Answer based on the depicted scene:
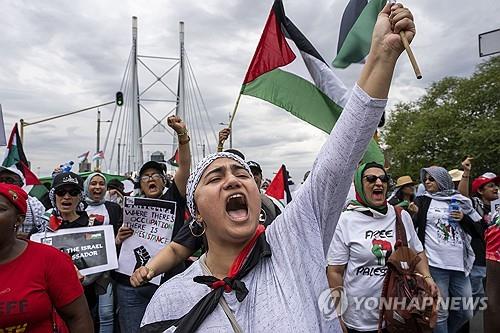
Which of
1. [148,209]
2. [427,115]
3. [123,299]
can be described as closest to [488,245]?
[148,209]

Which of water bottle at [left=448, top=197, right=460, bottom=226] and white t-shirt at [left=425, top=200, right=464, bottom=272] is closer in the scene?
white t-shirt at [left=425, top=200, right=464, bottom=272]

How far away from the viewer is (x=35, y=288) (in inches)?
90.4

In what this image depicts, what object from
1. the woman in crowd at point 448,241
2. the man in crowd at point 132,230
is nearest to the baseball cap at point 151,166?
the man in crowd at point 132,230

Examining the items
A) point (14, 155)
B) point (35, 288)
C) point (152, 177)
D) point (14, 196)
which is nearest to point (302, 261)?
point (35, 288)

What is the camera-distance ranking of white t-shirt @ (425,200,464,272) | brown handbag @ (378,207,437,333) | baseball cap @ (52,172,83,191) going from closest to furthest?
brown handbag @ (378,207,437,333), baseball cap @ (52,172,83,191), white t-shirt @ (425,200,464,272)

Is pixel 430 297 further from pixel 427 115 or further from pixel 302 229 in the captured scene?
pixel 427 115

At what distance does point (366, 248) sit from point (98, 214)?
2479mm

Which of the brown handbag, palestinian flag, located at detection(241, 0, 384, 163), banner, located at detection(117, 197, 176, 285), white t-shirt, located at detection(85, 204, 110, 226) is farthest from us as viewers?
white t-shirt, located at detection(85, 204, 110, 226)

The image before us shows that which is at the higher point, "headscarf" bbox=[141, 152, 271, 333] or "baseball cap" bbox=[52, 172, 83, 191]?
"baseball cap" bbox=[52, 172, 83, 191]

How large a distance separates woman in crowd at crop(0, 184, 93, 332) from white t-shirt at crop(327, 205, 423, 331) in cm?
177

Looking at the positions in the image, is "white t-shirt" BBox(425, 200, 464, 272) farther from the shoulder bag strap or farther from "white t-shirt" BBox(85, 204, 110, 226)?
"white t-shirt" BBox(85, 204, 110, 226)

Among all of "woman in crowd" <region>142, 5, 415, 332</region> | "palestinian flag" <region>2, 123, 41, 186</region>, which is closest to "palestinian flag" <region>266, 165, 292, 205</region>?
"woman in crowd" <region>142, 5, 415, 332</region>

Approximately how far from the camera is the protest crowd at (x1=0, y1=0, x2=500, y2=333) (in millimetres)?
1440

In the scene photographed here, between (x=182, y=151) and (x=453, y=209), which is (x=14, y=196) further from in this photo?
(x=453, y=209)
